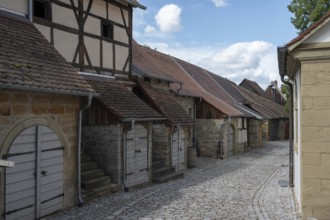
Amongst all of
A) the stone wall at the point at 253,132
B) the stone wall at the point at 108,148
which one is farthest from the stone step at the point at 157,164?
the stone wall at the point at 253,132

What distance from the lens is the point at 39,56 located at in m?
7.88

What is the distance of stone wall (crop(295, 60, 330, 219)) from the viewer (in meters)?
6.55

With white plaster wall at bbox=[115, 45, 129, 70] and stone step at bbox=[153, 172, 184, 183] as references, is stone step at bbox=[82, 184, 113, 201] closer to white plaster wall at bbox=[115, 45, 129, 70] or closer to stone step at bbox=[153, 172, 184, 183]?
stone step at bbox=[153, 172, 184, 183]

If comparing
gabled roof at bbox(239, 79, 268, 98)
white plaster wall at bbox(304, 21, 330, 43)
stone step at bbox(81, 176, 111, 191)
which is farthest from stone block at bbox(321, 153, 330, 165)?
gabled roof at bbox(239, 79, 268, 98)

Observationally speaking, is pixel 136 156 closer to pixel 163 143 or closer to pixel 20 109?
pixel 163 143

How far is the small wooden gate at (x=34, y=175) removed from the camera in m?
6.52

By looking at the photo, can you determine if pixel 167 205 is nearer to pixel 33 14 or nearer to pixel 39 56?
pixel 39 56

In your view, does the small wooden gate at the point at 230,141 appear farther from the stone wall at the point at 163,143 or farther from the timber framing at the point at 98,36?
the timber framing at the point at 98,36

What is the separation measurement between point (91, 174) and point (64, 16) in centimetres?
428

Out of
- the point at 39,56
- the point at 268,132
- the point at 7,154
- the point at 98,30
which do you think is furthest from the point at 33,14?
the point at 268,132

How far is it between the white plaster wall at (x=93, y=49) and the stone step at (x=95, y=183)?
3.43 m

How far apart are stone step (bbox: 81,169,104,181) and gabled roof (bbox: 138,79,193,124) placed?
3705 millimetres

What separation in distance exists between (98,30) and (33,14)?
247cm

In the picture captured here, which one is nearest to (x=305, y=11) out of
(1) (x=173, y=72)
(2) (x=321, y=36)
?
(1) (x=173, y=72)
